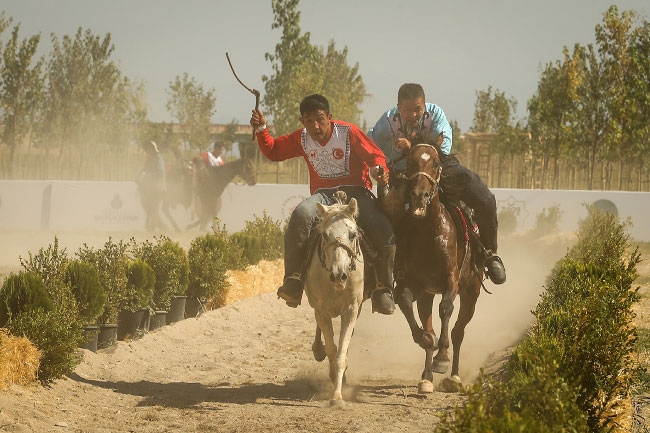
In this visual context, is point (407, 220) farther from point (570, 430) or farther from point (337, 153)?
point (570, 430)

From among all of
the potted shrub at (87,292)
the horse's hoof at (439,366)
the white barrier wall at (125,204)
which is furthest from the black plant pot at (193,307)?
the white barrier wall at (125,204)

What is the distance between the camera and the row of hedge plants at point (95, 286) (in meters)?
8.93

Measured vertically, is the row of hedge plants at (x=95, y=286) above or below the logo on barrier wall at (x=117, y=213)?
below

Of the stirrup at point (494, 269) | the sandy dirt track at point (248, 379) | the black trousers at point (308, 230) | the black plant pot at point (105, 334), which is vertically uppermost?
the black trousers at point (308, 230)

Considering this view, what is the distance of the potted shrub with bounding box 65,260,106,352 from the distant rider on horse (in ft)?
10.8

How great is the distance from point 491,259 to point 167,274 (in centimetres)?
468

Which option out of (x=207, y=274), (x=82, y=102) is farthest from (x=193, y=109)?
(x=207, y=274)

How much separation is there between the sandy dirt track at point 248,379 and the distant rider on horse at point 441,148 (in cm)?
157

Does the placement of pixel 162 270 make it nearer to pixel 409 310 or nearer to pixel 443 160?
pixel 409 310

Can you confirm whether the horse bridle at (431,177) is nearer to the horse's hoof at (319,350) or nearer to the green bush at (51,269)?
the horse's hoof at (319,350)

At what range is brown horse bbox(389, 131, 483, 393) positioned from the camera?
9578 mm

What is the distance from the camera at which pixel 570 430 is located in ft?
16.8

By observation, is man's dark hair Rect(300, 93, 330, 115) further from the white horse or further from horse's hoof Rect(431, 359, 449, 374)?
horse's hoof Rect(431, 359, 449, 374)

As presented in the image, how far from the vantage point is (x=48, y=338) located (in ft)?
29.1
